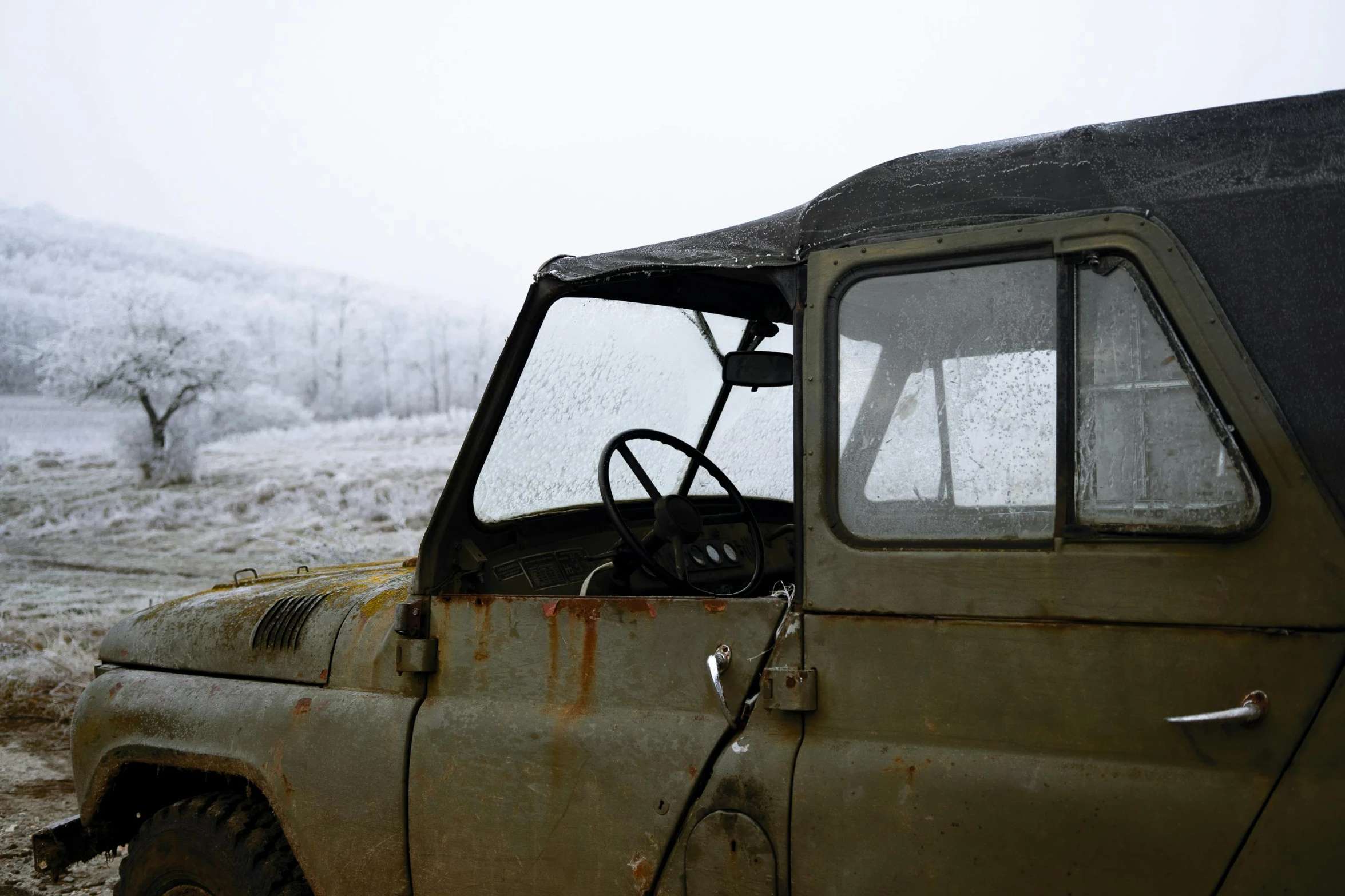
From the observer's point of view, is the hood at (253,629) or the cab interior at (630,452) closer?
the cab interior at (630,452)

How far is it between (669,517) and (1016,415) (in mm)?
925

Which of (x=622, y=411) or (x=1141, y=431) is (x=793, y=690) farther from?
(x=622, y=411)

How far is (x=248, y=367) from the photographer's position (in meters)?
10.9

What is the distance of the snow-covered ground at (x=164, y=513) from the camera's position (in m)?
8.88

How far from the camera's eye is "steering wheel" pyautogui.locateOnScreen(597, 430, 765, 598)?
243 centimetres

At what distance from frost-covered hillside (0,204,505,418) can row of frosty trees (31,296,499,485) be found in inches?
0.7

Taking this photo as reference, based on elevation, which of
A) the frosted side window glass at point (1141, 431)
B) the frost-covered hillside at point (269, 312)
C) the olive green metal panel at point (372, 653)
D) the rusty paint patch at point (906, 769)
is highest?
the frost-covered hillside at point (269, 312)

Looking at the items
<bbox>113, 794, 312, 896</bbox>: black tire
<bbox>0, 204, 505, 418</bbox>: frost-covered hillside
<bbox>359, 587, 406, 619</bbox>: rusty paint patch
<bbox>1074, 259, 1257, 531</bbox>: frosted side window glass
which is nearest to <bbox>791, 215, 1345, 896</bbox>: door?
<bbox>1074, 259, 1257, 531</bbox>: frosted side window glass

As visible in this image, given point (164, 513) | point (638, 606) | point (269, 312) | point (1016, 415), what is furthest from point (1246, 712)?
point (269, 312)

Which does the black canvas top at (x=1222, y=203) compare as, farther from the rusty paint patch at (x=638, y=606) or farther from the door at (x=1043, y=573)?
the rusty paint patch at (x=638, y=606)

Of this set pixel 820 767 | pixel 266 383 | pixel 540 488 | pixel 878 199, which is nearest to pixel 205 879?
pixel 540 488

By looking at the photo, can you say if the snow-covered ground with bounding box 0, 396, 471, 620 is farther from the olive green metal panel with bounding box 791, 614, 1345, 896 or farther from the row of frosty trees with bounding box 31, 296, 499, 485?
the olive green metal panel with bounding box 791, 614, 1345, 896

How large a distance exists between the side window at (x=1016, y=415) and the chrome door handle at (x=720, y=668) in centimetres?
34

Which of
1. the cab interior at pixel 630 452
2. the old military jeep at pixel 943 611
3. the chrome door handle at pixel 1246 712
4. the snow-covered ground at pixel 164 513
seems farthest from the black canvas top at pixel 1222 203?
the snow-covered ground at pixel 164 513
